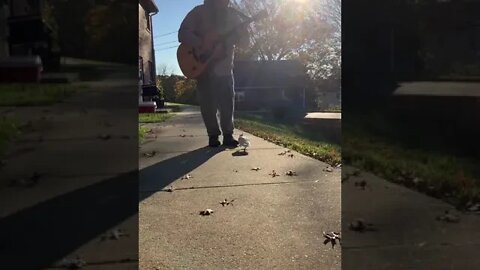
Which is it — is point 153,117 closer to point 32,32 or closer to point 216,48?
point 216,48

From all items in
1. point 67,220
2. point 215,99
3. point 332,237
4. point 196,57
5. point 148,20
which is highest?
point 148,20

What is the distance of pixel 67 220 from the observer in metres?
1.66

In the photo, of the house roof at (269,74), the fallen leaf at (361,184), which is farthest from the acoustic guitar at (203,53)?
the fallen leaf at (361,184)

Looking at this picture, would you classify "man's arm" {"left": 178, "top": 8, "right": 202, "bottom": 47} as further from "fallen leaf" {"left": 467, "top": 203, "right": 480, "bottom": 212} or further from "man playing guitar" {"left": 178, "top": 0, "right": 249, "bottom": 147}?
"fallen leaf" {"left": 467, "top": 203, "right": 480, "bottom": 212}

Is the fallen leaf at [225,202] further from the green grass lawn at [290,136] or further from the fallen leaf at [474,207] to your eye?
the fallen leaf at [474,207]

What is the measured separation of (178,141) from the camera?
205cm

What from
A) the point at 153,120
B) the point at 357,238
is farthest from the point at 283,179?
the point at 153,120

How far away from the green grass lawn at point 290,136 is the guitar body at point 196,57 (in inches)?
10.1

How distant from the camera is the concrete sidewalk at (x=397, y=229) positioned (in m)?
1.81

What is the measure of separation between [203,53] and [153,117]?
1.02 feet

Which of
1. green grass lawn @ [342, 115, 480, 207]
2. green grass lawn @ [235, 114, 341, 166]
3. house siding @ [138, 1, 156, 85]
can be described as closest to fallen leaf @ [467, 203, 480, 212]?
green grass lawn @ [342, 115, 480, 207]

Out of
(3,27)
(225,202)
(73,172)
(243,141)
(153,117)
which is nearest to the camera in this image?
(3,27)

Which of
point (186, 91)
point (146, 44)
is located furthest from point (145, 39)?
point (186, 91)

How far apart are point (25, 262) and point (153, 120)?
59 cm
